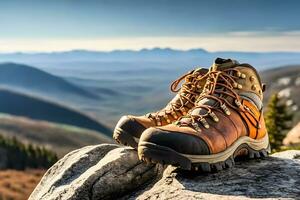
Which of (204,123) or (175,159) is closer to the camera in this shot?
(175,159)

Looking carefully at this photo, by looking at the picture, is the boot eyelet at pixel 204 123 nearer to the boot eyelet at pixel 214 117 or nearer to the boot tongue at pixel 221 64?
the boot eyelet at pixel 214 117

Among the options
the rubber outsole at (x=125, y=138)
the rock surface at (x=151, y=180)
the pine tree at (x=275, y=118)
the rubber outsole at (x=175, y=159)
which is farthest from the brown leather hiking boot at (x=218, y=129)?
the pine tree at (x=275, y=118)

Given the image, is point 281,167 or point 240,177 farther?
point 281,167

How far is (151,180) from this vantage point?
6.98 meters

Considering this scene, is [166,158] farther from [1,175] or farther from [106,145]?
[1,175]

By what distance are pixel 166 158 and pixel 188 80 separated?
71.9 inches

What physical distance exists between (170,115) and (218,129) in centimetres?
116

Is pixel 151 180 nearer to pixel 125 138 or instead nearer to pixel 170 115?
pixel 125 138

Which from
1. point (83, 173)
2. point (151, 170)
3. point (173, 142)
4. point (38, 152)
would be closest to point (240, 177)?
point (173, 142)

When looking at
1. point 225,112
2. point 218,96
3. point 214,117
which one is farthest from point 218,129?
point 218,96

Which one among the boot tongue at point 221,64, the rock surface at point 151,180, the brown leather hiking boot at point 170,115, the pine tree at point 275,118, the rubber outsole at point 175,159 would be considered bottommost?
the pine tree at point 275,118

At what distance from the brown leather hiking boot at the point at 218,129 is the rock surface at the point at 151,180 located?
0.24 meters

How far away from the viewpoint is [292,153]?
332 inches

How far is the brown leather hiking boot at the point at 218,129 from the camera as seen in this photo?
585 centimetres
